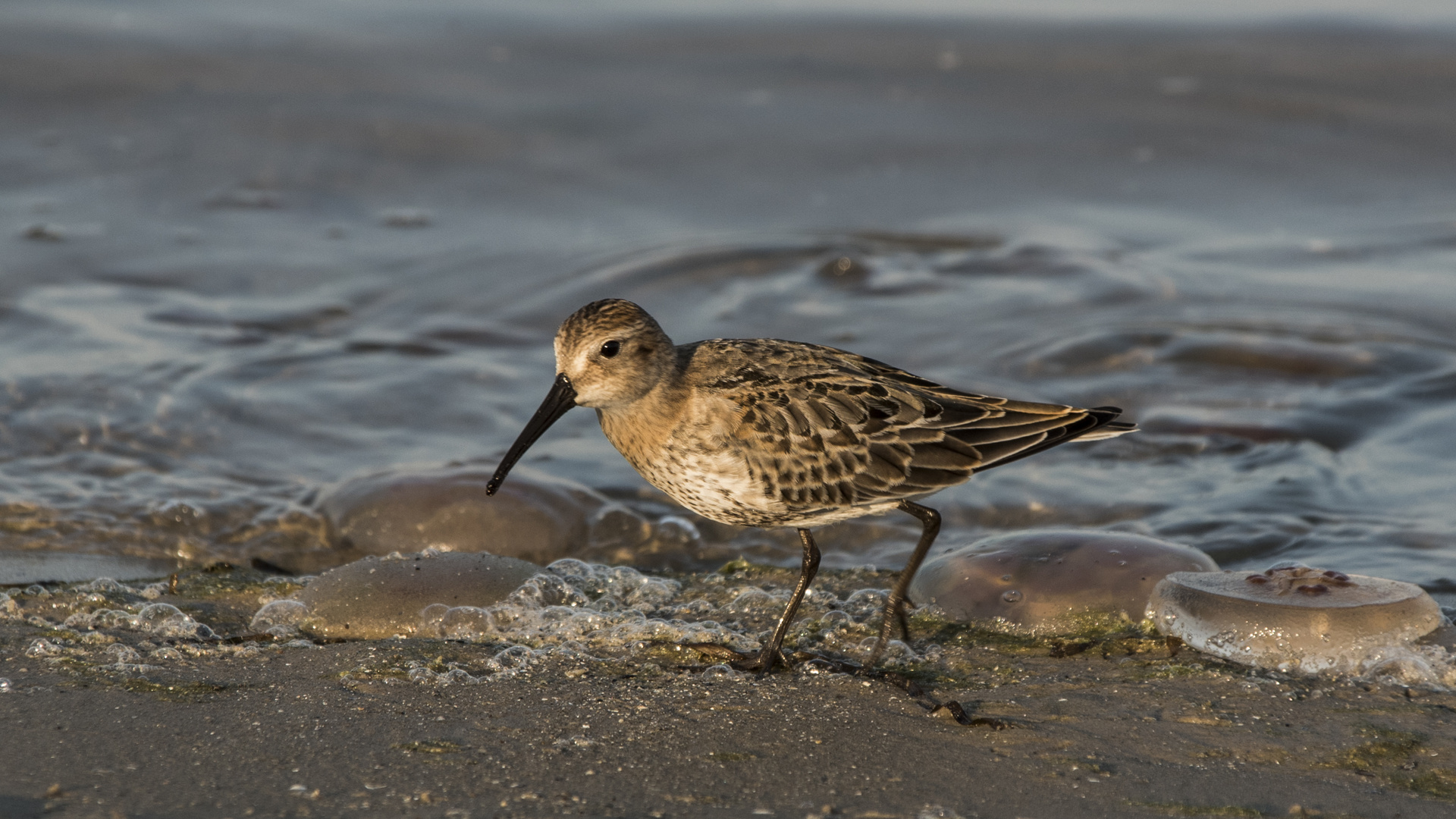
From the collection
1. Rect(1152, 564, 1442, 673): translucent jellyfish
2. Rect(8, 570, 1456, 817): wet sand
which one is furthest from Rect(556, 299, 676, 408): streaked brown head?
Rect(1152, 564, 1442, 673): translucent jellyfish

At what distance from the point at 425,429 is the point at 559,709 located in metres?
3.77

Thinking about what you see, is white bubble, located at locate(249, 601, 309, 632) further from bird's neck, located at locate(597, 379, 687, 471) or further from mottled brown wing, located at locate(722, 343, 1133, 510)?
mottled brown wing, located at locate(722, 343, 1133, 510)

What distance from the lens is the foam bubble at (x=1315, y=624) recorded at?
4699mm

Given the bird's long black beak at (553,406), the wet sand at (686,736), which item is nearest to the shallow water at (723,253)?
the bird's long black beak at (553,406)

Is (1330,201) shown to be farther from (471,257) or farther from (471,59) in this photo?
(471,59)

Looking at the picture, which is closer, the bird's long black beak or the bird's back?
the bird's back

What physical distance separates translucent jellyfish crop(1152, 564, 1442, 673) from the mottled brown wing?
0.72 m

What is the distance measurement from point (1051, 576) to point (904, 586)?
63cm

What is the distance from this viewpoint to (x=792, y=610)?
4.97 m

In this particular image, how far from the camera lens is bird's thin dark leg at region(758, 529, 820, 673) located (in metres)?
4.83

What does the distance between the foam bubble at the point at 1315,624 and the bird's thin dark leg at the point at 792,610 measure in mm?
1302

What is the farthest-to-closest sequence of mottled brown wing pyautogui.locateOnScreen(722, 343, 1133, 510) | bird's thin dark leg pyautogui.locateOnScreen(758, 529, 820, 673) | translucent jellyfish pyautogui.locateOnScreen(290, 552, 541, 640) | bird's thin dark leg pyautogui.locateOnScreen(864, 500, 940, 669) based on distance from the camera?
translucent jellyfish pyautogui.locateOnScreen(290, 552, 541, 640)
mottled brown wing pyautogui.locateOnScreen(722, 343, 1133, 510)
bird's thin dark leg pyautogui.locateOnScreen(864, 500, 940, 669)
bird's thin dark leg pyautogui.locateOnScreen(758, 529, 820, 673)

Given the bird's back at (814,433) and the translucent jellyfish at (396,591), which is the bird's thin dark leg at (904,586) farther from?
the translucent jellyfish at (396,591)

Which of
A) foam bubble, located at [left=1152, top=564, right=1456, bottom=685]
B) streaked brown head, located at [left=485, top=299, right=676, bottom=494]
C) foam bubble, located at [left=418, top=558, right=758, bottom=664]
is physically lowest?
foam bubble, located at [left=418, top=558, right=758, bottom=664]
